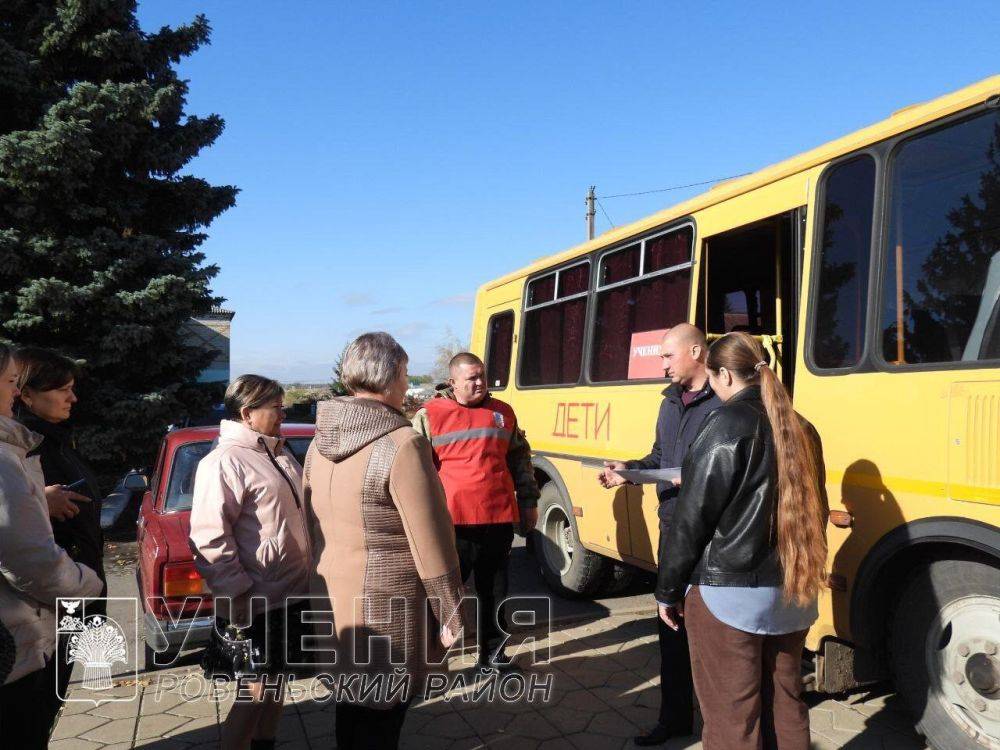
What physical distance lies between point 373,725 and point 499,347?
5.37m

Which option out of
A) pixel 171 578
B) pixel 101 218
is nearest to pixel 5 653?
pixel 171 578

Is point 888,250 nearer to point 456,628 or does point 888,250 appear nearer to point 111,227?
point 456,628

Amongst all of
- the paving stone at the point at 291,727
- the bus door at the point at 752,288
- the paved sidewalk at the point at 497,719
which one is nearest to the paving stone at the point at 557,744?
the paved sidewalk at the point at 497,719

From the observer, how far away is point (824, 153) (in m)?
3.76

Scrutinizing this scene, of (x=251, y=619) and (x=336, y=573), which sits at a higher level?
(x=336, y=573)

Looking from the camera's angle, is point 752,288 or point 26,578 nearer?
point 26,578

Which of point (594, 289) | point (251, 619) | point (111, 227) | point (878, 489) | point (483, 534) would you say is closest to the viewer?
point (251, 619)

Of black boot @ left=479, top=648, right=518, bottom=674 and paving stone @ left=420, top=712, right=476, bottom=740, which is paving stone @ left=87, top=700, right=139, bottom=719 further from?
black boot @ left=479, top=648, right=518, bottom=674

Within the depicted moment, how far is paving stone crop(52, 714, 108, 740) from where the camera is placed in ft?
12.9

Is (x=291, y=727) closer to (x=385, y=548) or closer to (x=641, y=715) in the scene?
(x=641, y=715)

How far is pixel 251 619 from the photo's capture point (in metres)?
2.90

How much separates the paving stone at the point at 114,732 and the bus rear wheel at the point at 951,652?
3.78 meters

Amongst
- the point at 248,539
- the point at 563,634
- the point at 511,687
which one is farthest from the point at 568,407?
the point at 248,539

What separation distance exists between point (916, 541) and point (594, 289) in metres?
3.25
